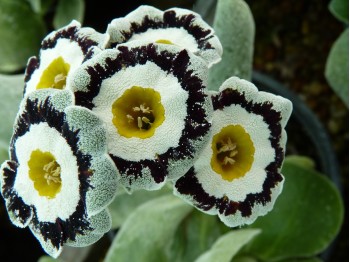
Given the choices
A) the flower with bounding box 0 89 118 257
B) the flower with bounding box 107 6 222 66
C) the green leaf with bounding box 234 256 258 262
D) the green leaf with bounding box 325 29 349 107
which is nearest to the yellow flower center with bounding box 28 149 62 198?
the flower with bounding box 0 89 118 257

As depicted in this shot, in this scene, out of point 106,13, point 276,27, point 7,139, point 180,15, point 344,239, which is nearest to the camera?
point 180,15

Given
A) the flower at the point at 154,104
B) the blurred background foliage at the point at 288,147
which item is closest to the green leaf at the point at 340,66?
the blurred background foliage at the point at 288,147

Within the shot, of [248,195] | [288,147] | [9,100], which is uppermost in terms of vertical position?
[248,195]

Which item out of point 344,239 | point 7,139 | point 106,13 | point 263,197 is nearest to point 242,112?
point 263,197

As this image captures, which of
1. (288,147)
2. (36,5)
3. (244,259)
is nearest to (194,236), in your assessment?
(244,259)

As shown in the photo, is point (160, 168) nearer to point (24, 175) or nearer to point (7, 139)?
point (24, 175)

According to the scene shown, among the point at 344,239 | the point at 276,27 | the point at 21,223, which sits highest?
the point at 21,223

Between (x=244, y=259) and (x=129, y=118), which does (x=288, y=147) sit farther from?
(x=129, y=118)
